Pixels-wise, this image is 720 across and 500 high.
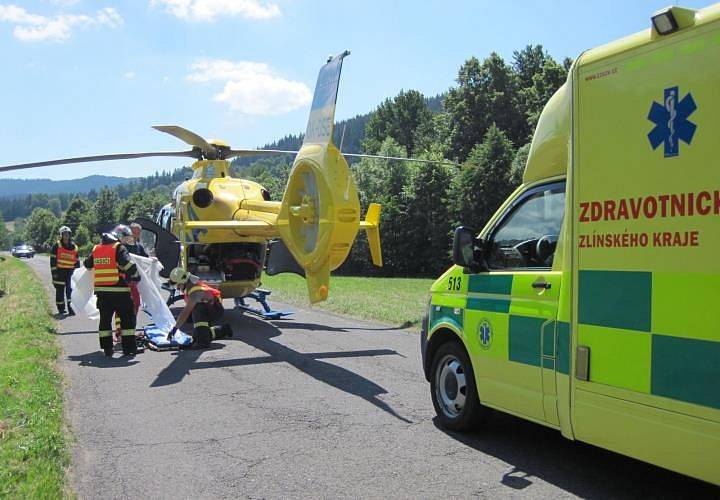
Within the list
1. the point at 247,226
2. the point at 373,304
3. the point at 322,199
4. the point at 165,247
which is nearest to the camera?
the point at 322,199

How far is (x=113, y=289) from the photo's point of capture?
373 inches

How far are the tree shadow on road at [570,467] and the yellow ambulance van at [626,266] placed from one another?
0.42 metres

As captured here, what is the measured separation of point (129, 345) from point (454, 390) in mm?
5668

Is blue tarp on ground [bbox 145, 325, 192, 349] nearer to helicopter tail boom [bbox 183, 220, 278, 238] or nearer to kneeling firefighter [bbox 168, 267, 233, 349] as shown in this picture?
kneeling firefighter [bbox 168, 267, 233, 349]

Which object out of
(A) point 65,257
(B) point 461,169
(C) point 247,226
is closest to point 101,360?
(C) point 247,226

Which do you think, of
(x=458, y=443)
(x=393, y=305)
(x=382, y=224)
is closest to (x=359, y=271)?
(x=382, y=224)

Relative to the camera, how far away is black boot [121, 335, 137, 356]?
31.1 ft

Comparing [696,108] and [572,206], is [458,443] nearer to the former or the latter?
[572,206]

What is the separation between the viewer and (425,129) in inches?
2694

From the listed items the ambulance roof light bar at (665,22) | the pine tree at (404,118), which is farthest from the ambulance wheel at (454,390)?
the pine tree at (404,118)

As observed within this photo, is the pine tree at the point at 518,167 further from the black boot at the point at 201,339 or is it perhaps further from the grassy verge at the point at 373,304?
the black boot at the point at 201,339

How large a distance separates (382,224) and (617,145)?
36870 mm

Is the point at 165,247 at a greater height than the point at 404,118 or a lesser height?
lesser

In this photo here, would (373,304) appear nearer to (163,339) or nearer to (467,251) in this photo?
(163,339)
